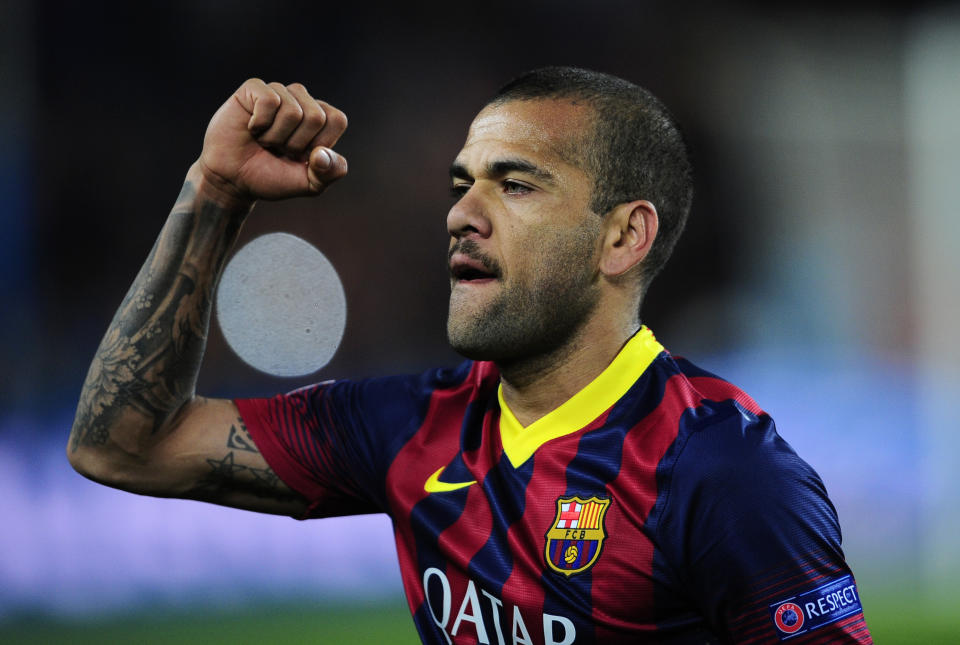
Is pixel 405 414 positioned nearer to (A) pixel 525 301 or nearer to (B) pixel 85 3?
(A) pixel 525 301

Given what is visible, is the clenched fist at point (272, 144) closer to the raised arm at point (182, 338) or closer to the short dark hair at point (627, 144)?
the raised arm at point (182, 338)

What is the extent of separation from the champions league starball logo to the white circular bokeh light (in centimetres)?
490

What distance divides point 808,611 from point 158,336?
133cm

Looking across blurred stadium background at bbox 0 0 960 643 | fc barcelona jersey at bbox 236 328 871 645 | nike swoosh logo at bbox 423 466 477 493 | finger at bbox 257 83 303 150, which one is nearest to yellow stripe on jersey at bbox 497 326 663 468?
fc barcelona jersey at bbox 236 328 871 645

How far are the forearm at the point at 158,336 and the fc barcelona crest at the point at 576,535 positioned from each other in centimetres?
85

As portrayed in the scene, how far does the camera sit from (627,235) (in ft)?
6.57

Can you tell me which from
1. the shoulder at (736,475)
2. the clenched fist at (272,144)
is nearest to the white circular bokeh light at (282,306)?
the clenched fist at (272,144)

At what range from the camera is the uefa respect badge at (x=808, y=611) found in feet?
4.83

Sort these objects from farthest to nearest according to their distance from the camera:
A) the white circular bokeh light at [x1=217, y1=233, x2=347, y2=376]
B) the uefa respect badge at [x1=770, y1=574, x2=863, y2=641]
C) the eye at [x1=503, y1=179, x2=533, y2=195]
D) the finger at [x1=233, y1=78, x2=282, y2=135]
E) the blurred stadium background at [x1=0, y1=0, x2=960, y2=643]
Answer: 1. the white circular bokeh light at [x1=217, y1=233, x2=347, y2=376]
2. the blurred stadium background at [x1=0, y1=0, x2=960, y2=643]
3. the eye at [x1=503, y1=179, x2=533, y2=195]
4. the finger at [x1=233, y1=78, x2=282, y2=135]
5. the uefa respect badge at [x1=770, y1=574, x2=863, y2=641]

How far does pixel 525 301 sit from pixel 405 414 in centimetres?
41

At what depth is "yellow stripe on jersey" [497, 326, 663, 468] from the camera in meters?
1.89

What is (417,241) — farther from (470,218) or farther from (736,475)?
(736,475)

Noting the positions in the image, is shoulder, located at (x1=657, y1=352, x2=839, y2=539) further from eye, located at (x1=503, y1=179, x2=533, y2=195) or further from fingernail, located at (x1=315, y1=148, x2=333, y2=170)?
fingernail, located at (x1=315, y1=148, x2=333, y2=170)

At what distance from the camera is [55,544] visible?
516 cm
